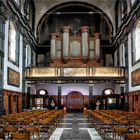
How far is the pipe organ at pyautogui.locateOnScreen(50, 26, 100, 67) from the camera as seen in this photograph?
123 feet

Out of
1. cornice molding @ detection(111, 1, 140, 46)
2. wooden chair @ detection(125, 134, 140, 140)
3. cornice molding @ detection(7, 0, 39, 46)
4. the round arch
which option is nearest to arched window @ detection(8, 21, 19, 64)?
cornice molding @ detection(7, 0, 39, 46)

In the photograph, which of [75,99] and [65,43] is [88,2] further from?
[75,99]

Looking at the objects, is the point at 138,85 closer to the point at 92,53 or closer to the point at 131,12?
the point at 131,12

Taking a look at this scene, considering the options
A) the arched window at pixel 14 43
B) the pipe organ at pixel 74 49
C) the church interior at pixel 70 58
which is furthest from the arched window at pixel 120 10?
the arched window at pixel 14 43

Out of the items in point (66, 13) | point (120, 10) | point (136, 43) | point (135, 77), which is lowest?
point (135, 77)

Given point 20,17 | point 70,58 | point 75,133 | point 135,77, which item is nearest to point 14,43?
point 20,17

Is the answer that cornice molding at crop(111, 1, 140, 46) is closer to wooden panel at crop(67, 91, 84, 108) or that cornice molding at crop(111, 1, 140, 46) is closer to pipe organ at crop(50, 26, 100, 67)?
pipe organ at crop(50, 26, 100, 67)

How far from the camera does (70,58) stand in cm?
3775

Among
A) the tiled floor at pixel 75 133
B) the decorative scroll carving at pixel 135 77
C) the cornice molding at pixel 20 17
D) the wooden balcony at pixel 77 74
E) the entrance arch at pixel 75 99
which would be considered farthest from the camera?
the entrance arch at pixel 75 99

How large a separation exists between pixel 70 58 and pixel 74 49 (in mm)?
1100

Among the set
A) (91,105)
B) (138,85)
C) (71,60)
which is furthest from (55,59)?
(138,85)

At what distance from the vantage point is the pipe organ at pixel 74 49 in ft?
123

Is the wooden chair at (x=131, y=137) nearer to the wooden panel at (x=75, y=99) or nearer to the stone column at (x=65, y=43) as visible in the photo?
the stone column at (x=65, y=43)

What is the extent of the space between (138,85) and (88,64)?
10108 millimetres
